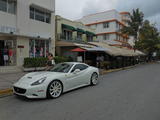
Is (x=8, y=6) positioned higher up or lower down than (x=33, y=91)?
higher up

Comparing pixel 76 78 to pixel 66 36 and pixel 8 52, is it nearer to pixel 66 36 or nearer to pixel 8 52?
pixel 8 52

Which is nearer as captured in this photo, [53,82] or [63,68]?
[53,82]

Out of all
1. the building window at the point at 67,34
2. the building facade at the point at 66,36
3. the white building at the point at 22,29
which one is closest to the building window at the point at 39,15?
the white building at the point at 22,29

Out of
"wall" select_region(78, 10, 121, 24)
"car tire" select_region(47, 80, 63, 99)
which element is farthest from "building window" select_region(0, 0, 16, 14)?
"wall" select_region(78, 10, 121, 24)

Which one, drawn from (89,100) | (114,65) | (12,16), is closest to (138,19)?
(114,65)

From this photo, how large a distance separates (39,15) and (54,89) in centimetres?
1178

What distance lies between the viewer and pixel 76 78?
21.5ft

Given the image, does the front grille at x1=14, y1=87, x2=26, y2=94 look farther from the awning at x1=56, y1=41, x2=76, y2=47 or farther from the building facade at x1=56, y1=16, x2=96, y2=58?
the awning at x1=56, y1=41, x2=76, y2=47

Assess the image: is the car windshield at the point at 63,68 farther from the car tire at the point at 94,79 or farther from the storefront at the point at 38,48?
the storefront at the point at 38,48

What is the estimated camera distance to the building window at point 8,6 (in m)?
11.9

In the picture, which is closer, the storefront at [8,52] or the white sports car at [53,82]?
the white sports car at [53,82]

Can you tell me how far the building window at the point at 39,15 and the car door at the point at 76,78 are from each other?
32.3 feet

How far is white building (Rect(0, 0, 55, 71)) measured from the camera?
39.6ft

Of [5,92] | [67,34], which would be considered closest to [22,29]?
[5,92]
